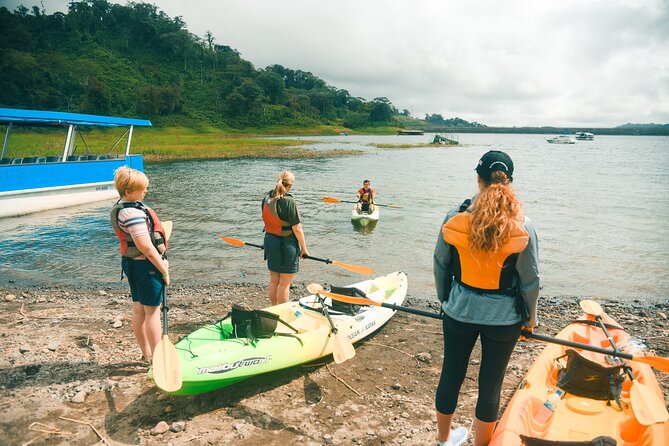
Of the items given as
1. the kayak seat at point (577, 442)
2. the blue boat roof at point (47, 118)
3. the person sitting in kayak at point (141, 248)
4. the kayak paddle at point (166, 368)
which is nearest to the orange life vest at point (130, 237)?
the person sitting in kayak at point (141, 248)

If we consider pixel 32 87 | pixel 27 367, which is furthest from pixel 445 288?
pixel 32 87

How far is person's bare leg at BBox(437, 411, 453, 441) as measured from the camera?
332 cm

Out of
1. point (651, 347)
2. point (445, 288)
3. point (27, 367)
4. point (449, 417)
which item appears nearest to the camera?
point (445, 288)

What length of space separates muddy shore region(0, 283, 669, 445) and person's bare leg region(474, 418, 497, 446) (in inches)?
31.7

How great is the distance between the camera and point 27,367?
4.81m

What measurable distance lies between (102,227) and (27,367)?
10577mm

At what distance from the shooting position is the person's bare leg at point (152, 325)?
438cm

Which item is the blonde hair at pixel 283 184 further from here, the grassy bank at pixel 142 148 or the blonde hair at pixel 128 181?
the grassy bank at pixel 142 148

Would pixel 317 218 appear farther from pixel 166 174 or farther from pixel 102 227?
pixel 166 174

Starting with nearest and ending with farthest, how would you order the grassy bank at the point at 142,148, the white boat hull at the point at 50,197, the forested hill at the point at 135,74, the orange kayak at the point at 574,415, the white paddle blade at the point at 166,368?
the orange kayak at the point at 574,415, the white paddle blade at the point at 166,368, the white boat hull at the point at 50,197, the grassy bank at the point at 142,148, the forested hill at the point at 135,74

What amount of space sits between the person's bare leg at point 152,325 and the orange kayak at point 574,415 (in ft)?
11.2

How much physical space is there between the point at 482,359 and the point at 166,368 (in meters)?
2.87

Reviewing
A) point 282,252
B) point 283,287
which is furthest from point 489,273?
point 283,287

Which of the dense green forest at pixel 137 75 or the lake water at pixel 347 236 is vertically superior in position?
the dense green forest at pixel 137 75
